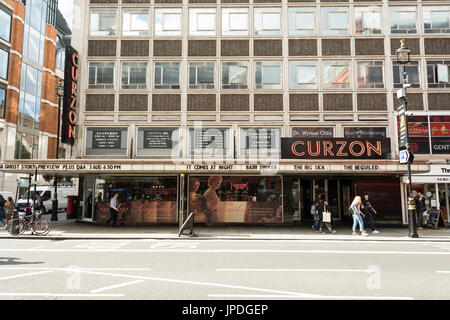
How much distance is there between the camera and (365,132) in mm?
18359

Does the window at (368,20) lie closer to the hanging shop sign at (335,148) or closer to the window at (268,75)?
the window at (268,75)

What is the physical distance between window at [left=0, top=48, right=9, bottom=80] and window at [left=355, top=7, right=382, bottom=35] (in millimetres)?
32187

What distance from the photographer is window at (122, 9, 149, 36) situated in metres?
19.5

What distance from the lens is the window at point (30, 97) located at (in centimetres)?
3503

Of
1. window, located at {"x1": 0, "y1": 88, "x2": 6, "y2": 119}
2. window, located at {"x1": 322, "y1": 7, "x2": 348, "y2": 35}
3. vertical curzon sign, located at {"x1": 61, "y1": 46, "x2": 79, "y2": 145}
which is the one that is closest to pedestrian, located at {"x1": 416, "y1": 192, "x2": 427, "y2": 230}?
window, located at {"x1": 322, "y1": 7, "x2": 348, "y2": 35}

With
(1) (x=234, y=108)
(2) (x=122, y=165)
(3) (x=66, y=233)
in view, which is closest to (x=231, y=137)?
(1) (x=234, y=108)

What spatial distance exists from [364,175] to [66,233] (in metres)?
15.8

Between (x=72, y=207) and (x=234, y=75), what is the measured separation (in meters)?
13.7

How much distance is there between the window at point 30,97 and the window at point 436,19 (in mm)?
38053

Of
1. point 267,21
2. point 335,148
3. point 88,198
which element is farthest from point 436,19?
point 88,198

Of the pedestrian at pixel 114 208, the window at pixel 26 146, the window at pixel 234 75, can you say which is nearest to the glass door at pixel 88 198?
the pedestrian at pixel 114 208

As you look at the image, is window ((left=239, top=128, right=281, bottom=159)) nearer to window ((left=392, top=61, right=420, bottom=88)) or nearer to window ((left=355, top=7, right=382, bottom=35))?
window ((left=392, top=61, right=420, bottom=88))

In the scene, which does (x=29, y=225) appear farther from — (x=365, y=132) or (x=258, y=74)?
→ (x=365, y=132)

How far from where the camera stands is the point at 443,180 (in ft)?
56.9
